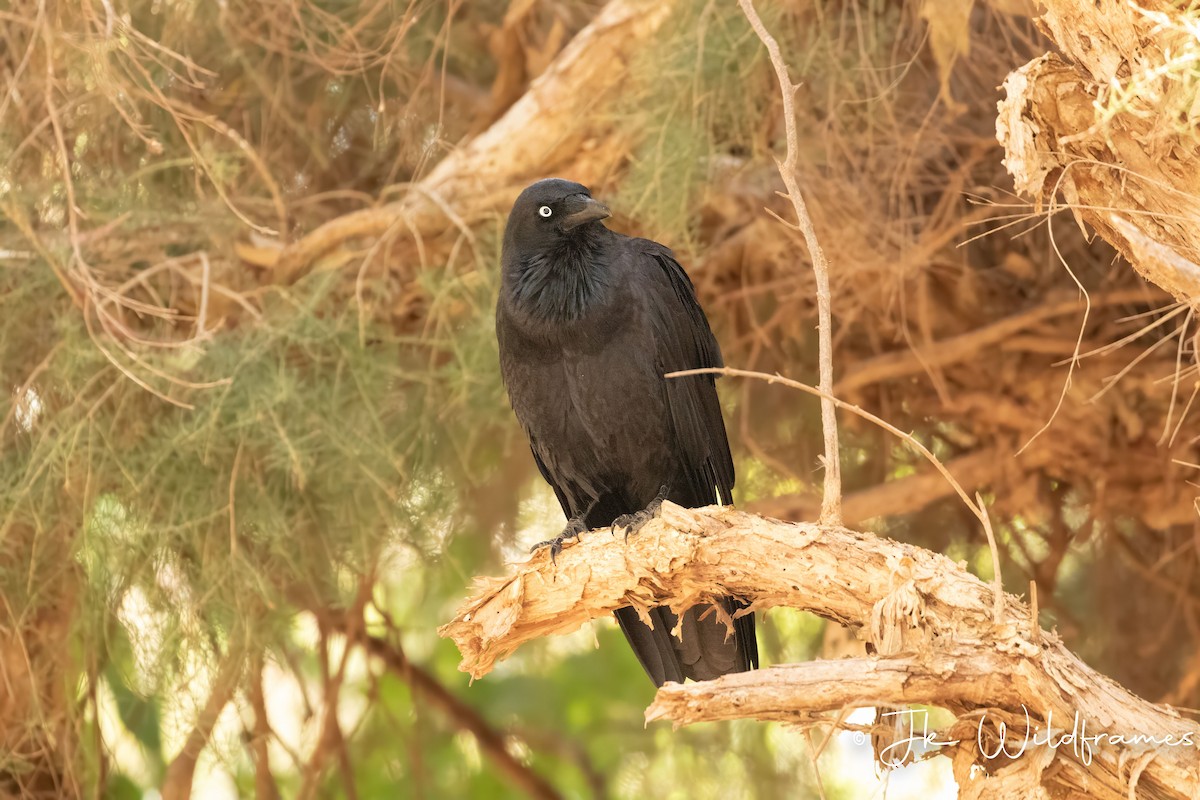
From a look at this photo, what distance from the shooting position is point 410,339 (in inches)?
156

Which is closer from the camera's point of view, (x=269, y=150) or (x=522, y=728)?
(x=269, y=150)

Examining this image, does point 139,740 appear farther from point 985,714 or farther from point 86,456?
point 985,714

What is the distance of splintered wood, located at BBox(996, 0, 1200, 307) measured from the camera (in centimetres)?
204

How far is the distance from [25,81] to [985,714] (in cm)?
342

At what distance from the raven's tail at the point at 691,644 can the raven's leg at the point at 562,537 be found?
0.24 m

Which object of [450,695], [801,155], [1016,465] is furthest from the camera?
[450,695]

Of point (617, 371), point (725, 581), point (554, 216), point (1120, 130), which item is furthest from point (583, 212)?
point (1120, 130)

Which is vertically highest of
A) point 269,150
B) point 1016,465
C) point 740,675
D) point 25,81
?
point 25,81

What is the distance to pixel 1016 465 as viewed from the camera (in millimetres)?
4352

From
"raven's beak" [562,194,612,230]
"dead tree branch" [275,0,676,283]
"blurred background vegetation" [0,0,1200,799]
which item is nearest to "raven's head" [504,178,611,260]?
"raven's beak" [562,194,612,230]

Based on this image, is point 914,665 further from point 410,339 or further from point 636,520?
point 410,339

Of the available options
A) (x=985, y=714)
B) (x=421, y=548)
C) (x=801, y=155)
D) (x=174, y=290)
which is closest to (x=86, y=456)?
(x=174, y=290)

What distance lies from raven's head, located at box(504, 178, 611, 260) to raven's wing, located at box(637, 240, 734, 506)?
176 mm

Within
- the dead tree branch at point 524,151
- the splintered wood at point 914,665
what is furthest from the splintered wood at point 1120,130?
the dead tree branch at point 524,151
